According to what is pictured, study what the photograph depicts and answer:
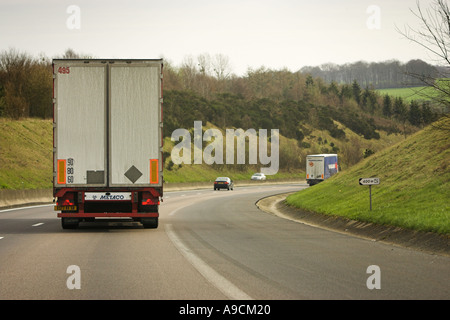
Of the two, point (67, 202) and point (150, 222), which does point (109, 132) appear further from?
point (150, 222)

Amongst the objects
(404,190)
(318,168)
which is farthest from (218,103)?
(404,190)

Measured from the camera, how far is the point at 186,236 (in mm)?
17750

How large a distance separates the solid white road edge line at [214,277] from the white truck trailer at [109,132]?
13.8 ft

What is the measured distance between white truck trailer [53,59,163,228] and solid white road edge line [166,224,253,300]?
4.21 m

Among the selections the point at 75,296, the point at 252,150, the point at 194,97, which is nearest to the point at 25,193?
the point at 75,296

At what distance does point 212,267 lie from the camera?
438 inches

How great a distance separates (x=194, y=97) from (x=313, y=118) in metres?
27.9

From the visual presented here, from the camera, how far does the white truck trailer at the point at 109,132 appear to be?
18625mm

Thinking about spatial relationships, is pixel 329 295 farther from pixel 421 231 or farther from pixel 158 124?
pixel 158 124

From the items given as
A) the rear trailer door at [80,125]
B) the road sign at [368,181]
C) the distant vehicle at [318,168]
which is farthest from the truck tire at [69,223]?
the distant vehicle at [318,168]

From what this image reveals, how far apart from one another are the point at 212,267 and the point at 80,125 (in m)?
8.81

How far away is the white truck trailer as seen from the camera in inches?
733

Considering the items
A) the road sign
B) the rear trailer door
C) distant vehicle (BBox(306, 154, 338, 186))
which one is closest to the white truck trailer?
the rear trailer door
